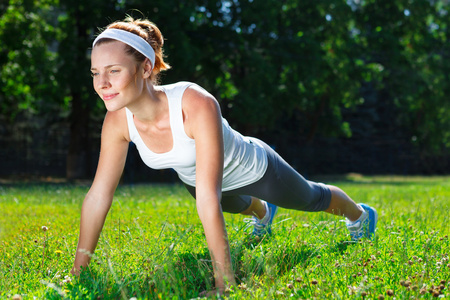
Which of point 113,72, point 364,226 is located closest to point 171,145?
point 113,72

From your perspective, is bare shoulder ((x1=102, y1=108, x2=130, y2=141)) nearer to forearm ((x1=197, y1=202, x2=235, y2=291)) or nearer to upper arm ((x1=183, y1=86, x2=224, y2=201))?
upper arm ((x1=183, y1=86, x2=224, y2=201))

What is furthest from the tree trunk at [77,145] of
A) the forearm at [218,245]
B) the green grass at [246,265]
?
the forearm at [218,245]

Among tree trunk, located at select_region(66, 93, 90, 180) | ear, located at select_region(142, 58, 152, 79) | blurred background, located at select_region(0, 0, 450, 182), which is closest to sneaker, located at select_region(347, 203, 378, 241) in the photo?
ear, located at select_region(142, 58, 152, 79)

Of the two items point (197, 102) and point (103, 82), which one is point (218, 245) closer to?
point (197, 102)

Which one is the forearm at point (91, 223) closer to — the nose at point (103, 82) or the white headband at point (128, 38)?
the nose at point (103, 82)

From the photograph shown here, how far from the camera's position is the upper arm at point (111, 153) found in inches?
139

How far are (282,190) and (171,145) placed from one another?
1.02m

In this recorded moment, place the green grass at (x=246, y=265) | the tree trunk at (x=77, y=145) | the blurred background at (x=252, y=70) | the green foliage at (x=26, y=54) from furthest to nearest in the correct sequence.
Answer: the tree trunk at (x=77, y=145)
the green foliage at (x=26, y=54)
the blurred background at (x=252, y=70)
the green grass at (x=246, y=265)

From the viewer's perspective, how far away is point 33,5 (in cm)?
1905

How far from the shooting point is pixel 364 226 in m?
4.48

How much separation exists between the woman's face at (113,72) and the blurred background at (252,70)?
14.5 m

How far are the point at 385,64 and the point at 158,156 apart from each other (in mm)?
23897

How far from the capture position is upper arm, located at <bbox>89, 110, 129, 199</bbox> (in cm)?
353

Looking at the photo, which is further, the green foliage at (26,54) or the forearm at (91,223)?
the green foliage at (26,54)
